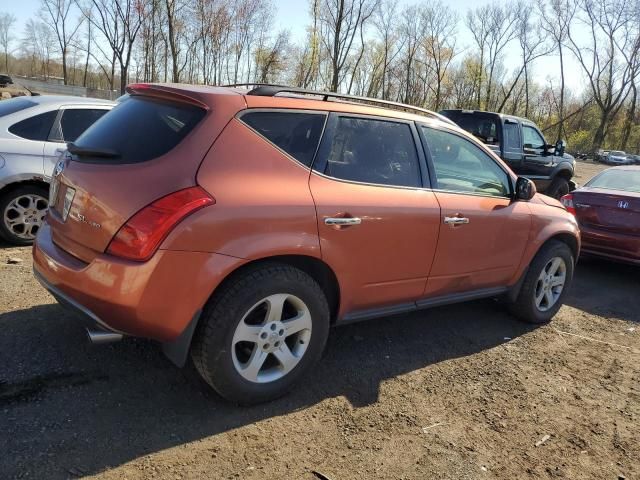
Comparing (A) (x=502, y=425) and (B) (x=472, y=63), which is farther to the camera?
(B) (x=472, y=63)

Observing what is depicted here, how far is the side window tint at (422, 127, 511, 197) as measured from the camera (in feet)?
12.5

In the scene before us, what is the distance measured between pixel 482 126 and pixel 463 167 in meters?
6.71

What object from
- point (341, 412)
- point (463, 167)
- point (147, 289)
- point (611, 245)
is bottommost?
point (341, 412)

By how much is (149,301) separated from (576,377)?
3.10m

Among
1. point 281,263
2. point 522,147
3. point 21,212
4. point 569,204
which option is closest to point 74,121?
point 21,212

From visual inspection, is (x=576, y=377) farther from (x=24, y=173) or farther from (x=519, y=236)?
(x=24, y=173)

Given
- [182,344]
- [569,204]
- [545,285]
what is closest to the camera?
[182,344]

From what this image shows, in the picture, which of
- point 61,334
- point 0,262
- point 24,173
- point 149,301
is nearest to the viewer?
point 149,301

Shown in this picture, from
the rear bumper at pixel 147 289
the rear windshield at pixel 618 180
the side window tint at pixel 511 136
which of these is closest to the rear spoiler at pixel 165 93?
the rear bumper at pixel 147 289

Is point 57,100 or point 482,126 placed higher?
point 482,126

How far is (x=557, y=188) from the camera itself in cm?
1172

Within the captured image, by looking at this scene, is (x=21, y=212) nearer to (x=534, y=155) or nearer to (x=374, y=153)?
(x=374, y=153)

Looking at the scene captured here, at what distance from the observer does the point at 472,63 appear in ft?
177

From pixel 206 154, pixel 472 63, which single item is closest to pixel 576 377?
pixel 206 154
